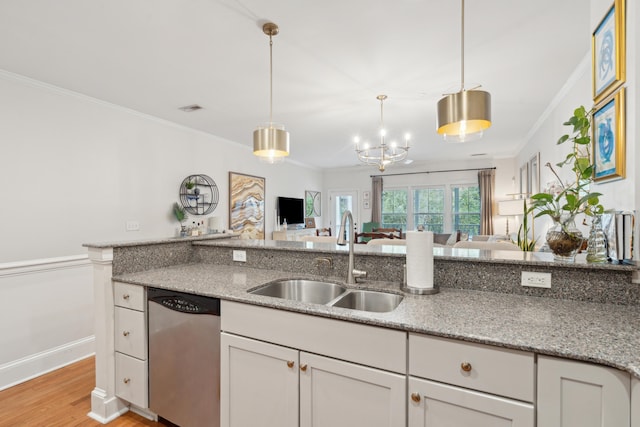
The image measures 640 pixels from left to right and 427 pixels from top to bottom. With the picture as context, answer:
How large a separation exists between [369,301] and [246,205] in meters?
4.00

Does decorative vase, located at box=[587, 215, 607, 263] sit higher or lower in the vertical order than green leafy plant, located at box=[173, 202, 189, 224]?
lower

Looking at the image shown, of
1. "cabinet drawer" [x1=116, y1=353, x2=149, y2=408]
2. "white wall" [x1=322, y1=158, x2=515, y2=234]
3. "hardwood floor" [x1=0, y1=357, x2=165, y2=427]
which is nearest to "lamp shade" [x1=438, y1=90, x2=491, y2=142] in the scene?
"cabinet drawer" [x1=116, y1=353, x2=149, y2=408]

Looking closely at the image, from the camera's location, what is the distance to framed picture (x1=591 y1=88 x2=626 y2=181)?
1364mm

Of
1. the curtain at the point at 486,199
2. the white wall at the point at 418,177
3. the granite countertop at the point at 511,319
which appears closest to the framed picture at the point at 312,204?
the white wall at the point at 418,177

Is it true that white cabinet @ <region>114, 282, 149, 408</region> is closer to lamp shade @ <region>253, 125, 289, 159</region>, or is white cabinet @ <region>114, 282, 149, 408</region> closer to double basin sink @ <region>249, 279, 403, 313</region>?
double basin sink @ <region>249, 279, 403, 313</region>

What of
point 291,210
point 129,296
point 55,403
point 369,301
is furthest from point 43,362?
point 291,210

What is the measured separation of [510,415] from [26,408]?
2966mm

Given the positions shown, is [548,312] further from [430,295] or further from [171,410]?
[171,410]

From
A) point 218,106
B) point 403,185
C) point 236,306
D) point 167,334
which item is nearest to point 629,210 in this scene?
point 236,306

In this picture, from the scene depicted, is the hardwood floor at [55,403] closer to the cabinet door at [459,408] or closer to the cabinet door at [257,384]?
the cabinet door at [257,384]

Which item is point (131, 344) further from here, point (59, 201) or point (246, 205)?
point (246, 205)

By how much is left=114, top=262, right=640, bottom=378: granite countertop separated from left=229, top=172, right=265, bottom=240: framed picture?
130 inches

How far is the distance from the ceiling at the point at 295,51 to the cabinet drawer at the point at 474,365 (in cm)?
185

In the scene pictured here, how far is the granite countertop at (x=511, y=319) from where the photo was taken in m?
0.92
